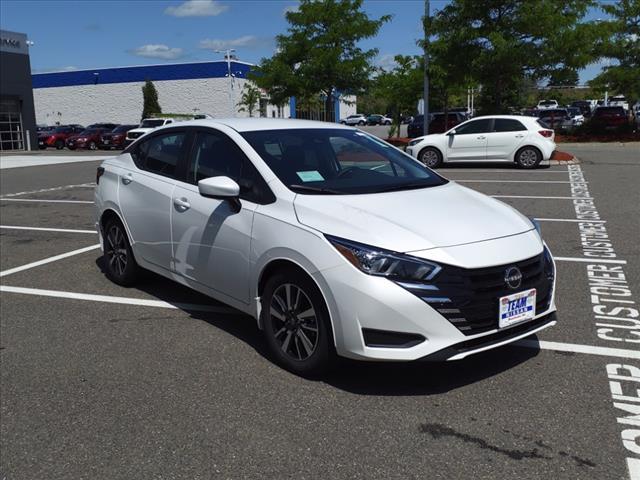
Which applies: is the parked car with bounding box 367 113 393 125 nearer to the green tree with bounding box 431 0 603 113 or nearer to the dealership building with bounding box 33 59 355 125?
the dealership building with bounding box 33 59 355 125

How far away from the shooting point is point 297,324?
393 centimetres

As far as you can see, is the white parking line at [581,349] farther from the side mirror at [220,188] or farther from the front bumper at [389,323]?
the side mirror at [220,188]

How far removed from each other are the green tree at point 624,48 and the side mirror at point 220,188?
2836cm

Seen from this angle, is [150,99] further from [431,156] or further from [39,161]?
[431,156]

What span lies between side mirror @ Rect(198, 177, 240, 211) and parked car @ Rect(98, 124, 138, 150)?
35538 mm

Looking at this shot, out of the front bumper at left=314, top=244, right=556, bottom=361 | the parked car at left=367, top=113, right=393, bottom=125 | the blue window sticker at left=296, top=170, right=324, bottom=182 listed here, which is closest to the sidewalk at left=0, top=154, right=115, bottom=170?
the blue window sticker at left=296, top=170, right=324, bottom=182

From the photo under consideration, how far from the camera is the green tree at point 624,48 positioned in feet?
92.7

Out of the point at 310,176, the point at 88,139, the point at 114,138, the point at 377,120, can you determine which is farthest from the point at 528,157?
the point at 377,120

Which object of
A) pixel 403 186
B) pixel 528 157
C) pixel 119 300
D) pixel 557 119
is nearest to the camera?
pixel 403 186

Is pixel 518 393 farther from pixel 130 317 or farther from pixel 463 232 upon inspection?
pixel 130 317

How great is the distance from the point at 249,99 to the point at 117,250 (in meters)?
48.9

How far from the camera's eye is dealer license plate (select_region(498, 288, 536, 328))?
3604 millimetres

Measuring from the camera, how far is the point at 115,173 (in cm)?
604

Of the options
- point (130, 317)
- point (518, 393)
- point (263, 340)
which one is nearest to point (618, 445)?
point (518, 393)
